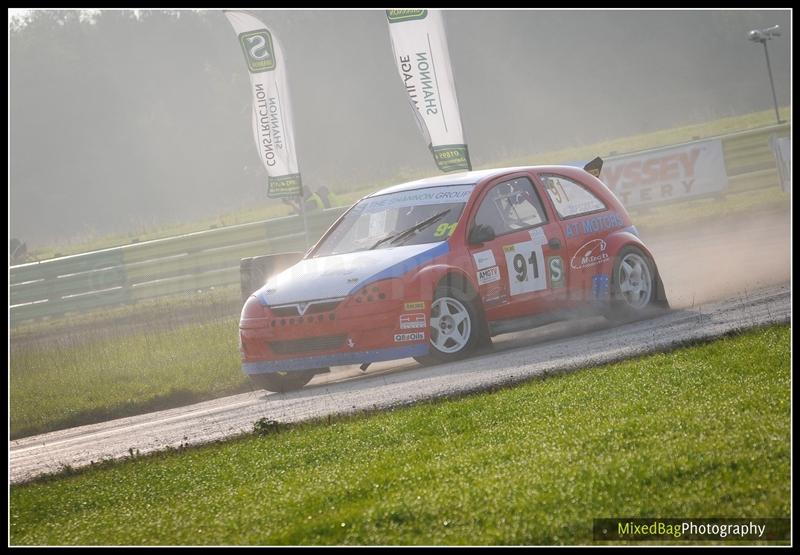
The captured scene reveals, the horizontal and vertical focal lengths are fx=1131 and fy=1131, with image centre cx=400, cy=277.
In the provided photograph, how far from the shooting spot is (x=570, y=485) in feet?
15.2

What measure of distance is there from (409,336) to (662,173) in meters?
17.0

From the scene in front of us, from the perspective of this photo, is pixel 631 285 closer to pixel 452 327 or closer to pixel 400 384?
pixel 452 327

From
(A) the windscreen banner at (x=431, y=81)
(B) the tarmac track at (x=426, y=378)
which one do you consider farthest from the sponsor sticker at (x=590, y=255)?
(A) the windscreen banner at (x=431, y=81)

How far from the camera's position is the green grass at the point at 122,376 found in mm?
11117

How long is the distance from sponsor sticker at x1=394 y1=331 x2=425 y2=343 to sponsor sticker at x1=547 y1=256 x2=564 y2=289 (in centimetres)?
158

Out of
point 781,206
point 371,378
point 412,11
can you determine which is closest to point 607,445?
point 371,378

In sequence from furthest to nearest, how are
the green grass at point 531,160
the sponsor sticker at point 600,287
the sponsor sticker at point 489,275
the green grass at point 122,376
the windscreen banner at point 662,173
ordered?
the green grass at point 531,160 → the windscreen banner at point 662,173 → the green grass at point 122,376 → the sponsor sticker at point 600,287 → the sponsor sticker at point 489,275

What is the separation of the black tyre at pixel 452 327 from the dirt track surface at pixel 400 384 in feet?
0.58

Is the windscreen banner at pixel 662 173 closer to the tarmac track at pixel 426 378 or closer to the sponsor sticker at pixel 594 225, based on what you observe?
the tarmac track at pixel 426 378

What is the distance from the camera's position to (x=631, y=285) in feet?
35.6

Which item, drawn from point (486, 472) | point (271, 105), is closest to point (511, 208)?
point (486, 472)

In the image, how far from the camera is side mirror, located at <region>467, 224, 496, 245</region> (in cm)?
982
